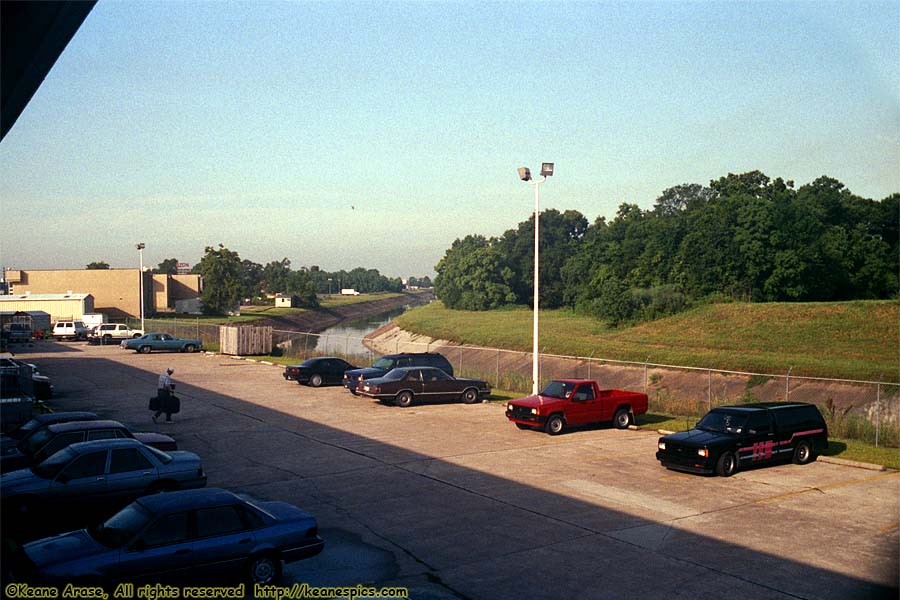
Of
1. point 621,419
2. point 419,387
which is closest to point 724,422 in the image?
point 621,419

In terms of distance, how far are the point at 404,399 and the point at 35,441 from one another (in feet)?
48.2

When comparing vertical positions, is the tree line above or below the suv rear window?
above

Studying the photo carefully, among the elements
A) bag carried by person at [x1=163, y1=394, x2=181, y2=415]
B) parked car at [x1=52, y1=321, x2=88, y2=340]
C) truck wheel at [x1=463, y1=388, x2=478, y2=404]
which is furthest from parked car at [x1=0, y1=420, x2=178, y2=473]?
parked car at [x1=52, y1=321, x2=88, y2=340]

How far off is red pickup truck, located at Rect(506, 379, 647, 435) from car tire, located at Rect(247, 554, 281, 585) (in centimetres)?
1336

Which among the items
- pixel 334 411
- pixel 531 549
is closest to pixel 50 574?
pixel 531 549

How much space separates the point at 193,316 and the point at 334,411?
254ft

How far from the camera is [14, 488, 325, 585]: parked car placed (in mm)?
8992

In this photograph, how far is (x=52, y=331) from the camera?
6925 centimetres

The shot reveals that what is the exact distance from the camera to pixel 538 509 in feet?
47.8

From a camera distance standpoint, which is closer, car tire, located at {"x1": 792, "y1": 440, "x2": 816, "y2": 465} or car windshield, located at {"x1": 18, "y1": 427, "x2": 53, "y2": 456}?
car windshield, located at {"x1": 18, "y1": 427, "x2": 53, "y2": 456}

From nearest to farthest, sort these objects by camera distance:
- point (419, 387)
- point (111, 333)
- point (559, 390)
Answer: point (559, 390) → point (419, 387) → point (111, 333)

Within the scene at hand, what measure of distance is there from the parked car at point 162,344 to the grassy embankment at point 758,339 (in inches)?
1084

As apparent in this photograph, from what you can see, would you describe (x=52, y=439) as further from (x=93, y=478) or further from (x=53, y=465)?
(x=93, y=478)

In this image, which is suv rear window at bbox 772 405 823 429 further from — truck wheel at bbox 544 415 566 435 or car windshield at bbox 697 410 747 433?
truck wheel at bbox 544 415 566 435
